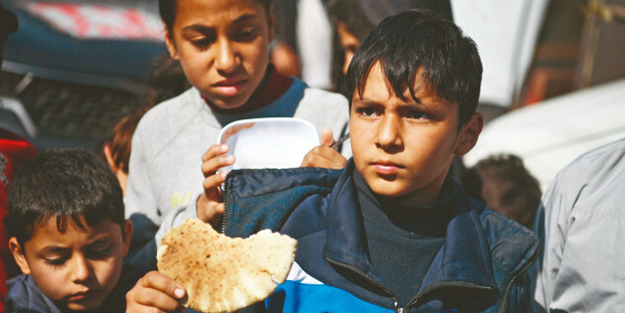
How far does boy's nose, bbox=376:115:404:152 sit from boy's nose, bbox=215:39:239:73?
23.4 inches

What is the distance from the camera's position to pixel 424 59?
1.66 m

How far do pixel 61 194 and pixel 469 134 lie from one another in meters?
1.29

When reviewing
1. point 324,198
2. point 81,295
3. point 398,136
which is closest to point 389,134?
point 398,136

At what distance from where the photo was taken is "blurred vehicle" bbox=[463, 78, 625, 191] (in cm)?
468

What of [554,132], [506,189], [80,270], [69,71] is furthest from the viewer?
[554,132]

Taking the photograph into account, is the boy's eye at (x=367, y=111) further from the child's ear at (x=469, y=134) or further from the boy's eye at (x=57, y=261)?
the boy's eye at (x=57, y=261)

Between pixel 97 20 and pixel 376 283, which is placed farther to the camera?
pixel 97 20

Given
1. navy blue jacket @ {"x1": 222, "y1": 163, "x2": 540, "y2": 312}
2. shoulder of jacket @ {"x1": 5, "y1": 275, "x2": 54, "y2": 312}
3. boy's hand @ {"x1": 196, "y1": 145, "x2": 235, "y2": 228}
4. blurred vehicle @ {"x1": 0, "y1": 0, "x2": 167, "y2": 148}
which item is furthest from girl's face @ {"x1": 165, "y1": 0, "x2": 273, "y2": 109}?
blurred vehicle @ {"x1": 0, "y1": 0, "x2": 167, "y2": 148}

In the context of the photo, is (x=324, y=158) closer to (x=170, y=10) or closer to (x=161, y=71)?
(x=170, y=10)

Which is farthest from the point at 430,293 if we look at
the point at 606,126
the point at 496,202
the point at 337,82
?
the point at 606,126

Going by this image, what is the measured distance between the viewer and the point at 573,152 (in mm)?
4715

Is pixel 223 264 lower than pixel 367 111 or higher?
lower

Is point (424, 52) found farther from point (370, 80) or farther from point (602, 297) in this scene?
point (602, 297)

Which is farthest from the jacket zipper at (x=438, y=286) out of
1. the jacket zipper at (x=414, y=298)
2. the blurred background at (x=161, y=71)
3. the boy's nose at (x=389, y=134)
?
the blurred background at (x=161, y=71)
